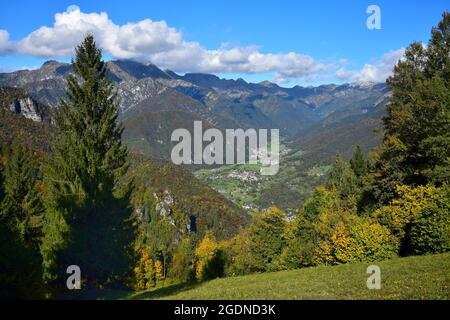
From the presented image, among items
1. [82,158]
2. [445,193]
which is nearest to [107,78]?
[82,158]

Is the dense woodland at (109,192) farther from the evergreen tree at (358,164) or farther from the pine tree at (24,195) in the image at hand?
the evergreen tree at (358,164)

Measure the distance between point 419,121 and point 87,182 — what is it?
86.0ft

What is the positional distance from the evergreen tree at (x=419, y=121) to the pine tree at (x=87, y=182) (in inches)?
924

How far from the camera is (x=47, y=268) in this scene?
27.5m

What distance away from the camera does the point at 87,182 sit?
91.5 feet

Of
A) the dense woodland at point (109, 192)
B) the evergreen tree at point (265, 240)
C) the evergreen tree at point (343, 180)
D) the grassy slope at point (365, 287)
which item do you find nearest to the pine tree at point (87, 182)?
the dense woodland at point (109, 192)

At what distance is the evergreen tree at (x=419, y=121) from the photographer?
32.2 meters

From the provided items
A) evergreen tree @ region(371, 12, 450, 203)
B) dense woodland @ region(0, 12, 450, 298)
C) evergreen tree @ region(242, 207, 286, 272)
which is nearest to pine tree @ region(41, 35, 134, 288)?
dense woodland @ region(0, 12, 450, 298)

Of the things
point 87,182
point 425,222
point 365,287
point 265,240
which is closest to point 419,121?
point 425,222

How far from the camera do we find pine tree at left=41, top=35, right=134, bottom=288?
27.5 metres

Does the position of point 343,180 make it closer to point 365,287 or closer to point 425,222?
point 425,222
